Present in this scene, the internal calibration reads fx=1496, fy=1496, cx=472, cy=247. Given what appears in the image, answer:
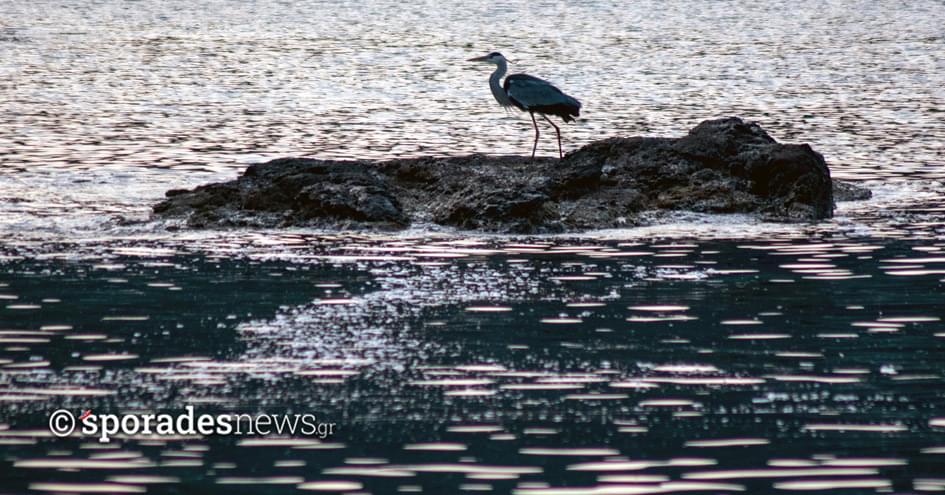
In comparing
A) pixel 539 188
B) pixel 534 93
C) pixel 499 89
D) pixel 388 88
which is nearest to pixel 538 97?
pixel 534 93

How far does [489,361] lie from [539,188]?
7380 millimetres

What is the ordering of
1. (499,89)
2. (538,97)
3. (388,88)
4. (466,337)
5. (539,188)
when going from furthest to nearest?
(388,88), (499,89), (538,97), (539,188), (466,337)

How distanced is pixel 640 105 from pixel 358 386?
92.1ft

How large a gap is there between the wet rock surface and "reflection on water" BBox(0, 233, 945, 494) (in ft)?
3.01

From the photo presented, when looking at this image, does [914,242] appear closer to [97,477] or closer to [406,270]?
[406,270]

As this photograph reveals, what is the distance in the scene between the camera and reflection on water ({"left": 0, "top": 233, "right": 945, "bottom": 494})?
10.0 m

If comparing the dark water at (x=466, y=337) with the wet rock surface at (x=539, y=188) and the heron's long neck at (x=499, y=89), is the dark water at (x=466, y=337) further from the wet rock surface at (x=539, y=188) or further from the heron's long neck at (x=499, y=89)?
the heron's long neck at (x=499, y=89)

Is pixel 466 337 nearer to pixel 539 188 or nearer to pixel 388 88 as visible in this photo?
pixel 539 188

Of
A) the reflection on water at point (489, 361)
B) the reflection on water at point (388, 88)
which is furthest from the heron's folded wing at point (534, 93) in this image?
the reflection on water at point (388, 88)

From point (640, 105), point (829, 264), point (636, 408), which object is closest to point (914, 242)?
point (829, 264)

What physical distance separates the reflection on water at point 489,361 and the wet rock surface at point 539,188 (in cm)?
92

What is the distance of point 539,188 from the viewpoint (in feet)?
64.9

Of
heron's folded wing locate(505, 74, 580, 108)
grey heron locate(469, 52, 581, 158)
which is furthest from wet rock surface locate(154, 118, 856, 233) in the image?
heron's folded wing locate(505, 74, 580, 108)

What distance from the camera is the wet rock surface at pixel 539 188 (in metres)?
19.3
